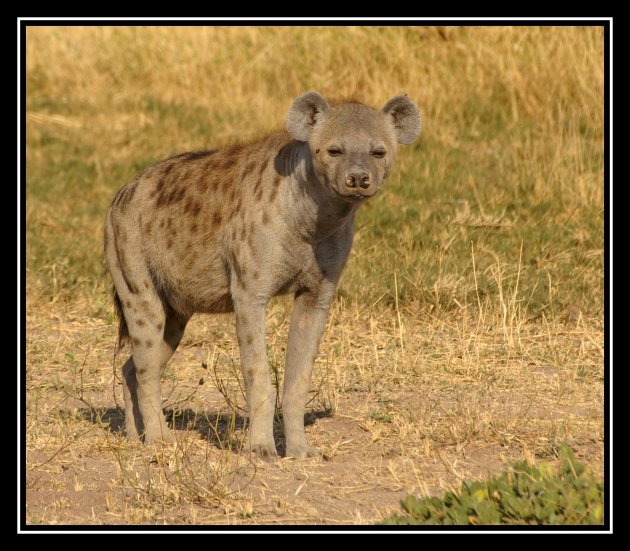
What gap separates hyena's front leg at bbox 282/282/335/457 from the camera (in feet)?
18.4

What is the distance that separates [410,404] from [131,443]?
143cm

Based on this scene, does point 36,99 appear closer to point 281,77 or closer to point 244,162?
point 281,77

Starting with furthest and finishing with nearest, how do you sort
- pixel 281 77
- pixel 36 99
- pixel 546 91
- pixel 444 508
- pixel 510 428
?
pixel 36 99 < pixel 281 77 < pixel 546 91 < pixel 510 428 < pixel 444 508

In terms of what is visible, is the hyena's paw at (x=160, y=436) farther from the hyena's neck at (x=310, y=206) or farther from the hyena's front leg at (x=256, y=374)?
the hyena's neck at (x=310, y=206)

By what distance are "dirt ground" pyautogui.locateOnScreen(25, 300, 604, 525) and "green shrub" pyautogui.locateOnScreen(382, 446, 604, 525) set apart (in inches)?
10.9

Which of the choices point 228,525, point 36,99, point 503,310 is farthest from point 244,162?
point 36,99

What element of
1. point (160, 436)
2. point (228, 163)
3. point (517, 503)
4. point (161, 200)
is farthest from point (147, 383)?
point (517, 503)

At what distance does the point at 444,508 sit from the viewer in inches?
171

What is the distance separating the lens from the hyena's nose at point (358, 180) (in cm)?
509

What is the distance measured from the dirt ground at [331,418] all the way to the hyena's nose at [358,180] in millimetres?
1169

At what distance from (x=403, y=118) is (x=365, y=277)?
9.49 ft

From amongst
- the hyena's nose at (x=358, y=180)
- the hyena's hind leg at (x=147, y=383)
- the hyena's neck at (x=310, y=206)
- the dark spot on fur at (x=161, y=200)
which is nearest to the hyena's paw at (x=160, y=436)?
the hyena's hind leg at (x=147, y=383)

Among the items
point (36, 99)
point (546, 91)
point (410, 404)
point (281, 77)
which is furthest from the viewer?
point (36, 99)

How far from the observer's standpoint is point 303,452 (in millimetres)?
5488
